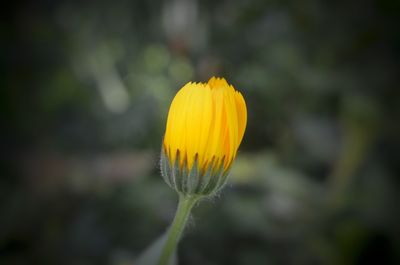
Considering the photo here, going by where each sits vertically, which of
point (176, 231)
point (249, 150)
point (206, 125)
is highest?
point (249, 150)

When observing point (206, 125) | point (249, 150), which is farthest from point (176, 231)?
point (249, 150)

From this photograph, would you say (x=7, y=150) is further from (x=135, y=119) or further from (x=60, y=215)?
(x=135, y=119)

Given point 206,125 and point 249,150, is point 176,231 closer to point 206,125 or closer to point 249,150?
point 206,125

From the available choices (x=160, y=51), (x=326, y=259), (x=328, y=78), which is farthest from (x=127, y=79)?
(x=326, y=259)

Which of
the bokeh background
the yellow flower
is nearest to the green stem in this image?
the yellow flower

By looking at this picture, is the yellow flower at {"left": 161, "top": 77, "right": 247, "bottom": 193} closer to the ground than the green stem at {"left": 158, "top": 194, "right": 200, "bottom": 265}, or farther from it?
farther from it

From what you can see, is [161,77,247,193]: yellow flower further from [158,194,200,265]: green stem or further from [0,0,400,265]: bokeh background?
[0,0,400,265]: bokeh background
